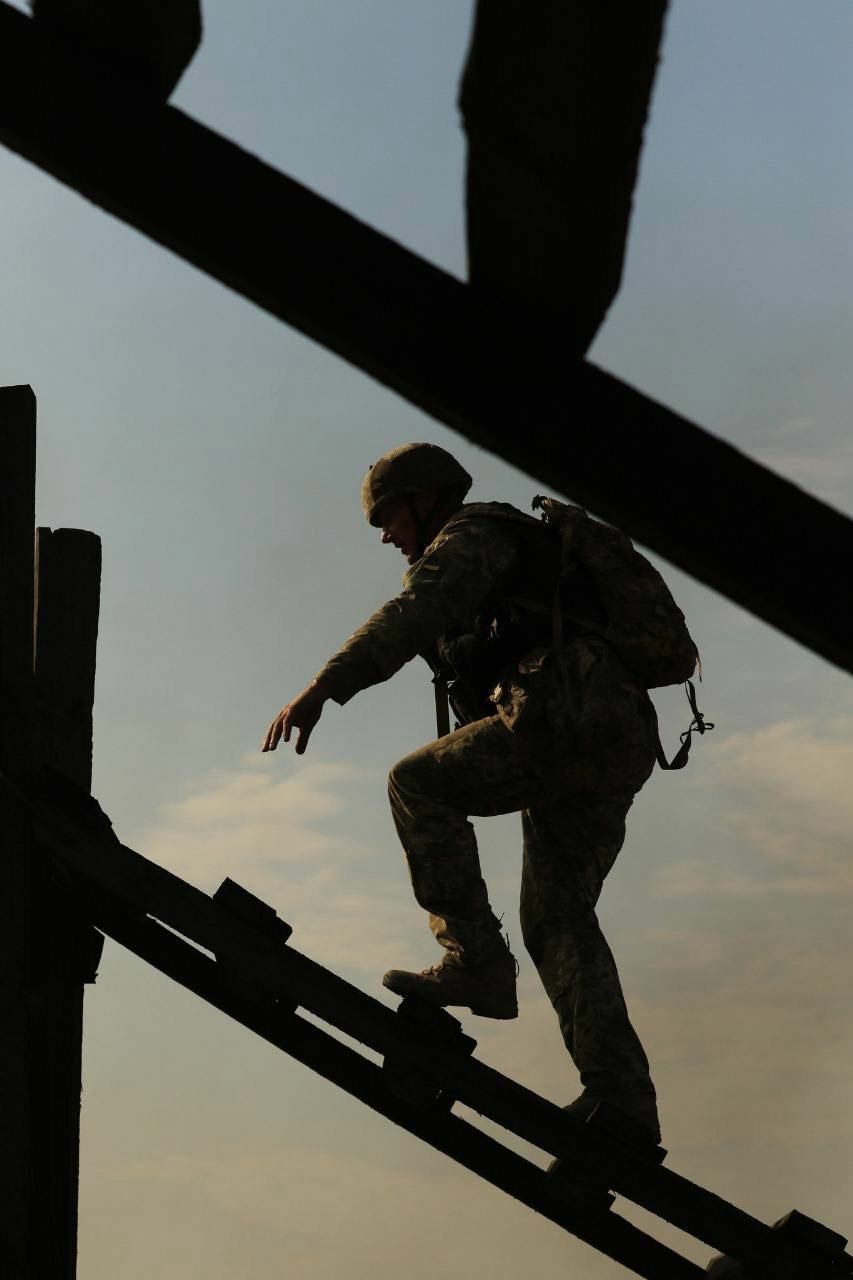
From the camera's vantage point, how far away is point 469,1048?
17.1 ft

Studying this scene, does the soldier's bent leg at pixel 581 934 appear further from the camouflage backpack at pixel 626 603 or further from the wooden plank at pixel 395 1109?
the camouflage backpack at pixel 626 603

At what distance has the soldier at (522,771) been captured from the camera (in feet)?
18.0

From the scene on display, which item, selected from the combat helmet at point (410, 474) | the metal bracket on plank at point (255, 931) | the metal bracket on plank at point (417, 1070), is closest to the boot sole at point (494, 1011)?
the metal bracket on plank at point (417, 1070)

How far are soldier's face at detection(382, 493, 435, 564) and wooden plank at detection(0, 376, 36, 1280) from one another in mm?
1317

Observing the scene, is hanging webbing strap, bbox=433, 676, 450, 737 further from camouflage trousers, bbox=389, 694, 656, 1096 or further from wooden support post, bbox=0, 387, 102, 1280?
wooden support post, bbox=0, 387, 102, 1280

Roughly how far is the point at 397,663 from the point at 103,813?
120 centimetres

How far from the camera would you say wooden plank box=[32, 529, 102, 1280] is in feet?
18.3

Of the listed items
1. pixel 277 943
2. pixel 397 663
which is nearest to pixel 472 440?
pixel 397 663

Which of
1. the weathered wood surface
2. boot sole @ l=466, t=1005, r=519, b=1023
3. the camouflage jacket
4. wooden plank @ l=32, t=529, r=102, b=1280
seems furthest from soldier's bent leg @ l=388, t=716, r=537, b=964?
wooden plank @ l=32, t=529, r=102, b=1280

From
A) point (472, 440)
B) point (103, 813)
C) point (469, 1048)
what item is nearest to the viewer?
point (472, 440)

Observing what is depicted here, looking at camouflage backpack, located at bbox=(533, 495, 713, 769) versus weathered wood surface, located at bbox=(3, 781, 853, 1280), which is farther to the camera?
camouflage backpack, located at bbox=(533, 495, 713, 769)

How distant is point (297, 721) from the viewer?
16.6 feet

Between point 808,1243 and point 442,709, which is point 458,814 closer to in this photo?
point 442,709

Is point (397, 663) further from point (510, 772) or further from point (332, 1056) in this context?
point (332, 1056)
